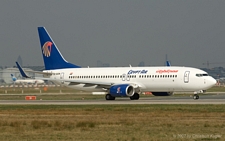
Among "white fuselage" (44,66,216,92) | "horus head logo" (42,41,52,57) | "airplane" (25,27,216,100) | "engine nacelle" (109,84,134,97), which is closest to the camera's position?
"white fuselage" (44,66,216,92)

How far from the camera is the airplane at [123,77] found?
58.8 m

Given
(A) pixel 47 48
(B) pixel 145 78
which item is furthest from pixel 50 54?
(B) pixel 145 78

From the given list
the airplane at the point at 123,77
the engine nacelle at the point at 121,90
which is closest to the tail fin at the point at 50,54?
the airplane at the point at 123,77

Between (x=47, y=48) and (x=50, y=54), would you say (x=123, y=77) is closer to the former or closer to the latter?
(x=50, y=54)

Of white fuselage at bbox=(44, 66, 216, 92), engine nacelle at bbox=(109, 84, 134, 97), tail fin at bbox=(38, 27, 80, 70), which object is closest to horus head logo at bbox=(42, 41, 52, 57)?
tail fin at bbox=(38, 27, 80, 70)

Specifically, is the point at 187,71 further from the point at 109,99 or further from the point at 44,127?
the point at 44,127

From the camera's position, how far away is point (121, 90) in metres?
59.8

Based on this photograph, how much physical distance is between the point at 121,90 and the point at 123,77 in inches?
137

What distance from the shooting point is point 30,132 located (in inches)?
1024

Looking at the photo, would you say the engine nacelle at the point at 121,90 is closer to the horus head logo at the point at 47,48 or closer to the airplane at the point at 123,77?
the airplane at the point at 123,77

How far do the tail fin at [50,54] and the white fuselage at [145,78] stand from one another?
1171mm

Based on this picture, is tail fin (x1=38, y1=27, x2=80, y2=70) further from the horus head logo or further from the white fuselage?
the white fuselage

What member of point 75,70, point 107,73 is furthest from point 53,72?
point 107,73

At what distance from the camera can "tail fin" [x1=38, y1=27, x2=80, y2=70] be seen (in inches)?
2734
